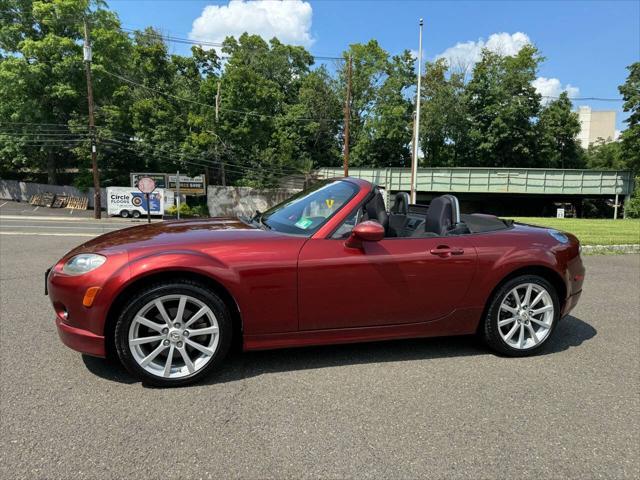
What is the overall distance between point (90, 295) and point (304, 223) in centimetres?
157

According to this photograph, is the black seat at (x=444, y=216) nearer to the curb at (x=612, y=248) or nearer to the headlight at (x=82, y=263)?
the headlight at (x=82, y=263)

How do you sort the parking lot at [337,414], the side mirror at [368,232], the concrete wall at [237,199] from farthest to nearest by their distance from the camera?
the concrete wall at [237,199]
the side mirror at [368,232]
the parking lot at [337,414]

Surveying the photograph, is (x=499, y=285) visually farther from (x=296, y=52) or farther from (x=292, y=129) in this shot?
(x=296, y=52)

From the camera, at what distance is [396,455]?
91.9 inches

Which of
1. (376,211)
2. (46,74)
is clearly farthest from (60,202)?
(376,211)

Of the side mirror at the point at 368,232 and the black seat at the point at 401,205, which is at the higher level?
the black seat at the point at 401,205

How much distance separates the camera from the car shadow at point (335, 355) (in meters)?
3.26

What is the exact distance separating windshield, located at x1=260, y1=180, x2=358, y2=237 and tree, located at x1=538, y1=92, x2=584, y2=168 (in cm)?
4642

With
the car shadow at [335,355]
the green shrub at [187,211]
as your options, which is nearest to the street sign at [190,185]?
the green shrub at [187,211]

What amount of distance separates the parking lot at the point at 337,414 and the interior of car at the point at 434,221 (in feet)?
3.38

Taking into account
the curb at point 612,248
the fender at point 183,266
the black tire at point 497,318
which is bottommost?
the curb at point 612,248

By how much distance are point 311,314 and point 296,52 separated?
5714 cm

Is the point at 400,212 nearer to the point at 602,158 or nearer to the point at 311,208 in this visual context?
the point at 311,208

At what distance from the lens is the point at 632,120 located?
38.8 meters
